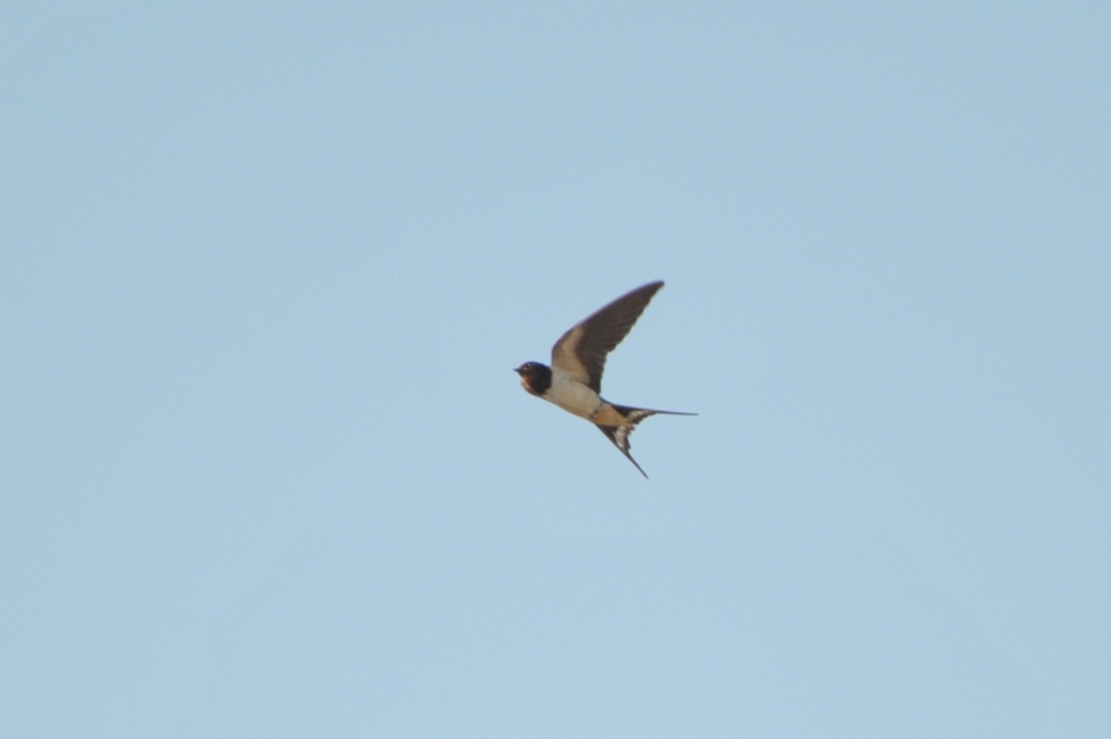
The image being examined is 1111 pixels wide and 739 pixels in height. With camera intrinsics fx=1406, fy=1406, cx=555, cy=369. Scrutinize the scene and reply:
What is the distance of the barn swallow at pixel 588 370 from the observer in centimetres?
852

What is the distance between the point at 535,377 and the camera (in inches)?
339

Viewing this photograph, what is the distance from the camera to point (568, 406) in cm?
862

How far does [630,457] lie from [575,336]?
81cm

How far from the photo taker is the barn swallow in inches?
336

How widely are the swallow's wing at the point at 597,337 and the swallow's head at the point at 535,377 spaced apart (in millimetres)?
100

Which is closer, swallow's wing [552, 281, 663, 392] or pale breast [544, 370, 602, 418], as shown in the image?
swallow's wing [552, 281, 663, 392]

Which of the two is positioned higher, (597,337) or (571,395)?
(597,337)

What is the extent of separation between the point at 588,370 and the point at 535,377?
0.34 metres

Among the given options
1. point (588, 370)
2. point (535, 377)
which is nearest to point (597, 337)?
point (588, 370)

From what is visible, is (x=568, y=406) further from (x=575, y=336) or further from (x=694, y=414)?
(x=694, y=414)

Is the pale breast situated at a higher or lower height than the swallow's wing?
lower

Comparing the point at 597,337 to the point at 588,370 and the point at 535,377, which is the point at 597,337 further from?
the point at 535,377

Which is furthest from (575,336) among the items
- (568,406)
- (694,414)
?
(694,414)

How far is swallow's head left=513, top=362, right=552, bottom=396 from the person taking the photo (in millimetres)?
8609
